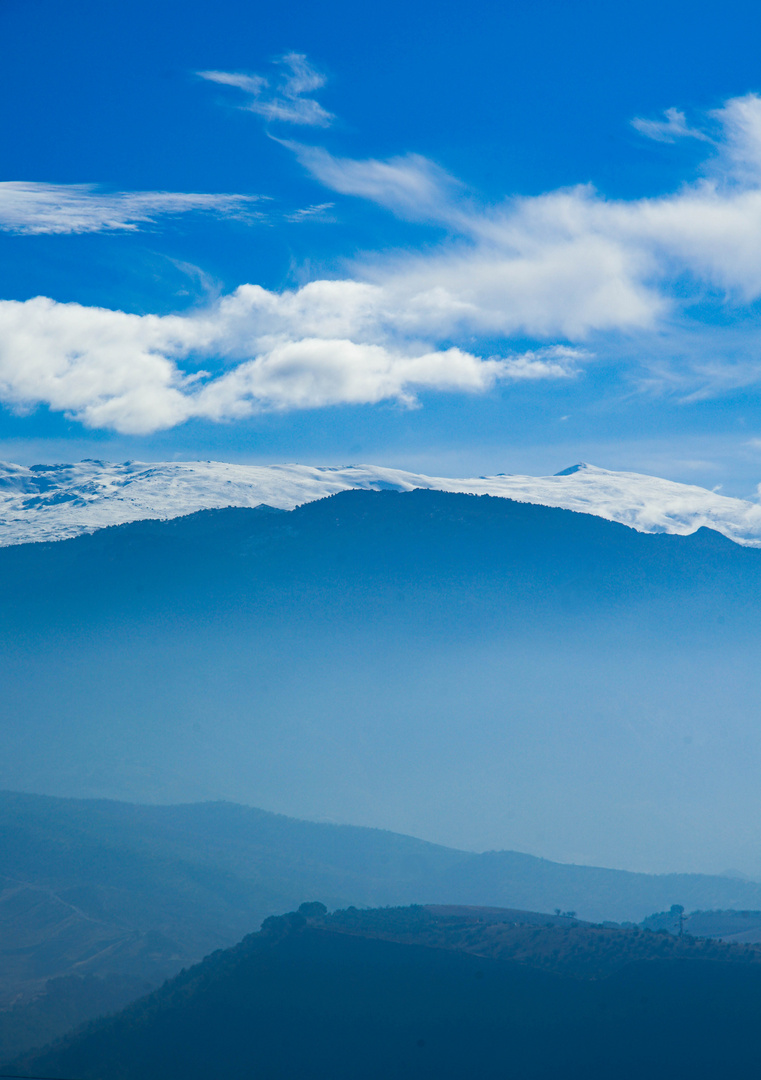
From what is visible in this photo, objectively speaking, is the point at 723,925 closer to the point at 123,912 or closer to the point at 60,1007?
the point at 60,1007

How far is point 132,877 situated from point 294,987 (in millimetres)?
111330

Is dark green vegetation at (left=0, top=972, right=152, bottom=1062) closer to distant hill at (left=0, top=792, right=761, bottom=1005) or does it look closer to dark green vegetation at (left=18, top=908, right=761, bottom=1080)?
distant hill at (left=0, top=792, right=761, bottom=1005)

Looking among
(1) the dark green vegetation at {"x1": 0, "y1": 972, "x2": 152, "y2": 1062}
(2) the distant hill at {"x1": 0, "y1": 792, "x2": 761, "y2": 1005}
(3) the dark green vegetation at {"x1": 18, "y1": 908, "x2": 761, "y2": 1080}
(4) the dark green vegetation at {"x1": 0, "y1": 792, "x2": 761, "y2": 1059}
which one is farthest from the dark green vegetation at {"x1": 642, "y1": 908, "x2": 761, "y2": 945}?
(1) the dark green vegetation at {"x1": 0, "y1": 972, "x2": 152, "y2": 1062}

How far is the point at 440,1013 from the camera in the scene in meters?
72.6

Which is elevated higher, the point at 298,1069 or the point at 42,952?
the point at 298,1069

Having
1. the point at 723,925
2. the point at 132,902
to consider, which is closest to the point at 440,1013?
the point at 723,925

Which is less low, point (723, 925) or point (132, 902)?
point (723, 925)

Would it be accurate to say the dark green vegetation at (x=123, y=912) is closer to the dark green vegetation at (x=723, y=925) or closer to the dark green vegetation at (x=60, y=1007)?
the dark green vegetation at (x=60, y=1007)

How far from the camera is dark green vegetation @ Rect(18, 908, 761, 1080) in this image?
213ft

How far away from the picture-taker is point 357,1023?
244 ft

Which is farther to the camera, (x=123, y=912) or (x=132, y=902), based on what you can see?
(x=132, y=902)

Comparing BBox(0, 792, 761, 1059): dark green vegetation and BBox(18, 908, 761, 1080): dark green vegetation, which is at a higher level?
BBox(18, 908, 761, 1080): dark green vegetation

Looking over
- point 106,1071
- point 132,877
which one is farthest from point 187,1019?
point 132,877

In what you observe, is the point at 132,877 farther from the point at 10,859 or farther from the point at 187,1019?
the point at 187,1019
